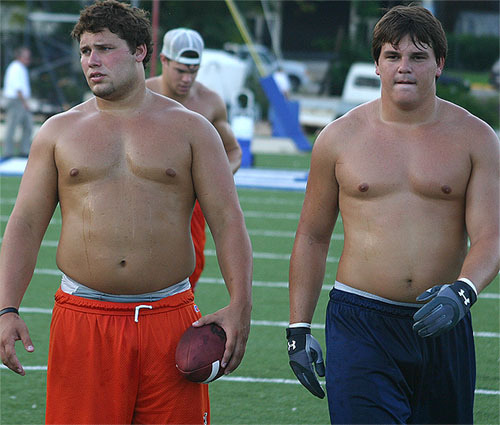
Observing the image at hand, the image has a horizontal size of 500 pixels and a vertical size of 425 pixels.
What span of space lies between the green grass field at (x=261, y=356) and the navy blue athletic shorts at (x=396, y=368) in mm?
1949

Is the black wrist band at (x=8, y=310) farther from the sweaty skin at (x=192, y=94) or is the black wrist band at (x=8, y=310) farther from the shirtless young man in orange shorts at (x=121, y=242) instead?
the sweaty skin at (x=192, y=94)

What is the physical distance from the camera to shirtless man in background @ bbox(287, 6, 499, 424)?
351cm

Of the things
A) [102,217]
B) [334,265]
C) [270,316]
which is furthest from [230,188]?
[334,265]

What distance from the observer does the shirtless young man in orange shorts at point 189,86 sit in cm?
659

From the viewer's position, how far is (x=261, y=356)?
21.7 ft

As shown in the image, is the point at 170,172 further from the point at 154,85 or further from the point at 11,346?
the point at 154,85

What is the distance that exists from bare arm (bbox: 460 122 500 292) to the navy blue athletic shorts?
28 cm

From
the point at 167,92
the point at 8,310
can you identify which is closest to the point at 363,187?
the point at 8,310

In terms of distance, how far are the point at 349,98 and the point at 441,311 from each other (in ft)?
77.1

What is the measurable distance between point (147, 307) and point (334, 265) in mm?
6306

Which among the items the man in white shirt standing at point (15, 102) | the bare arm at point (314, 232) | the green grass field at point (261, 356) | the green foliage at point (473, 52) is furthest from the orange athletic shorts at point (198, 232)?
the green foliage at point (473, 52)

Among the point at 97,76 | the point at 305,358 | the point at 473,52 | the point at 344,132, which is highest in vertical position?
the point at 97,76

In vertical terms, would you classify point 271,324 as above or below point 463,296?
below

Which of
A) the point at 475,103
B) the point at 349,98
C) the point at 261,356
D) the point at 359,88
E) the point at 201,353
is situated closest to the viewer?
the point at 201,353
